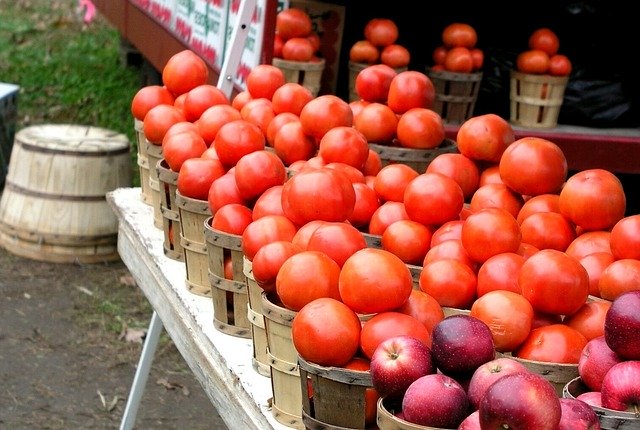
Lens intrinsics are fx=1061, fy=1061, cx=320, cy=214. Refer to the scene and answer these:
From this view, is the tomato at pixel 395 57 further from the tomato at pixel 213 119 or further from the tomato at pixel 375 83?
the tomato at pixel 213 119

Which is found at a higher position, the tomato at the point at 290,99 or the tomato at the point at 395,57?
the tomato at the point at 290,99

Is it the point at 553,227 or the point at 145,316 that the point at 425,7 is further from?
the point at 553,227

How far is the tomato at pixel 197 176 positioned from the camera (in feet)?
9.50

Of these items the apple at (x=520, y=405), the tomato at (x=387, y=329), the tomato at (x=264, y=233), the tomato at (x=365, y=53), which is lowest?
the tomato at (x=365, y=53)

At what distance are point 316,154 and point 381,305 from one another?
3.99ft

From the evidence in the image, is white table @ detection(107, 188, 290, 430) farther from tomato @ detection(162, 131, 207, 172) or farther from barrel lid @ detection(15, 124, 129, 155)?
barrel lid @ detection(15, 124, 129, 155)

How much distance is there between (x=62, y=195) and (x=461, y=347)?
189 inches

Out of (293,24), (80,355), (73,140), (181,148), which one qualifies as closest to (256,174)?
(181,148)

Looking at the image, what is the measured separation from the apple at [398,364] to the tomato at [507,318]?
0.20 meters

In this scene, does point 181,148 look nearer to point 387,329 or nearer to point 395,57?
point 387,329

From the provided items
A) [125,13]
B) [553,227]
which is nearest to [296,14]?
[553,227]

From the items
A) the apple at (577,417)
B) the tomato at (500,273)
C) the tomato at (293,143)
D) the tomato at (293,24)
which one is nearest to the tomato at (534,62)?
the tomato at (293,24)

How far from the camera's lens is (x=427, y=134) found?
310 centimetres

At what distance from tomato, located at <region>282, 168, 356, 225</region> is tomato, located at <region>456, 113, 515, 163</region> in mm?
536
